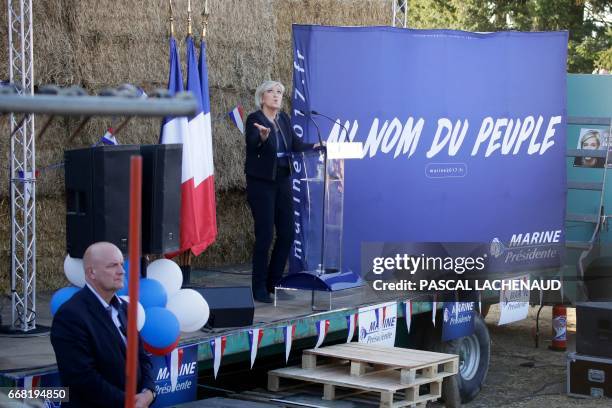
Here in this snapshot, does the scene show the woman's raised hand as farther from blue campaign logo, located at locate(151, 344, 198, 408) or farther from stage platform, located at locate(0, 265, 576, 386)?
blue campaign logo, located at locate(151, 344, 198, 408)

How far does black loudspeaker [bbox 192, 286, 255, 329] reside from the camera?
21.1ft

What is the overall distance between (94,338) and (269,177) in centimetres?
322

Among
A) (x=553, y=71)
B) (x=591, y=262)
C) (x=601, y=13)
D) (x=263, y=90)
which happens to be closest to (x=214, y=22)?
(x=263, y=90)

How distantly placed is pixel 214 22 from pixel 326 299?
10.5 ft

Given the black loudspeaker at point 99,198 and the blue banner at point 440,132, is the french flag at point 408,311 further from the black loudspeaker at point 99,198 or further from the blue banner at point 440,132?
the black loudspeaker at point 99,198

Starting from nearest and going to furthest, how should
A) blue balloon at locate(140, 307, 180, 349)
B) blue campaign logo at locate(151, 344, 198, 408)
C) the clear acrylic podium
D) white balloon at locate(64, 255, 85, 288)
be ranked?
blue balloon at locate(140, 307, 180, 349)
white balloon at locate(64, 255, 85, 288)
blue campaign logo at locate(151, 344, 198, 408)
the clear acrylic podium

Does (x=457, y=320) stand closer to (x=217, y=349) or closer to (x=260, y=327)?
(x=260, y=327)

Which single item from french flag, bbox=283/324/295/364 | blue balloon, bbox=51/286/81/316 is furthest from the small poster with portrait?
blue balloon, bbox=51/286/81/316

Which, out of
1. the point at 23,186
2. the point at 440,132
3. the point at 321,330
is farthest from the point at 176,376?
the point at 440,132

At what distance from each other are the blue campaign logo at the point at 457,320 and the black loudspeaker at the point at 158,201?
9.39 feet

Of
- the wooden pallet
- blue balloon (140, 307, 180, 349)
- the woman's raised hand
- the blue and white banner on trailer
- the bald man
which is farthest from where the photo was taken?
the blue and white banner on trailer

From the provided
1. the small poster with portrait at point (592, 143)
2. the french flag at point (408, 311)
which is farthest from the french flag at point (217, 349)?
the small poster with portrait at point (592, 143)

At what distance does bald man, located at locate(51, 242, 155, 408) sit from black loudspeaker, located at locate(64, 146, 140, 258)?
4.38 ft

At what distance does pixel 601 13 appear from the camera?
1911 cm
